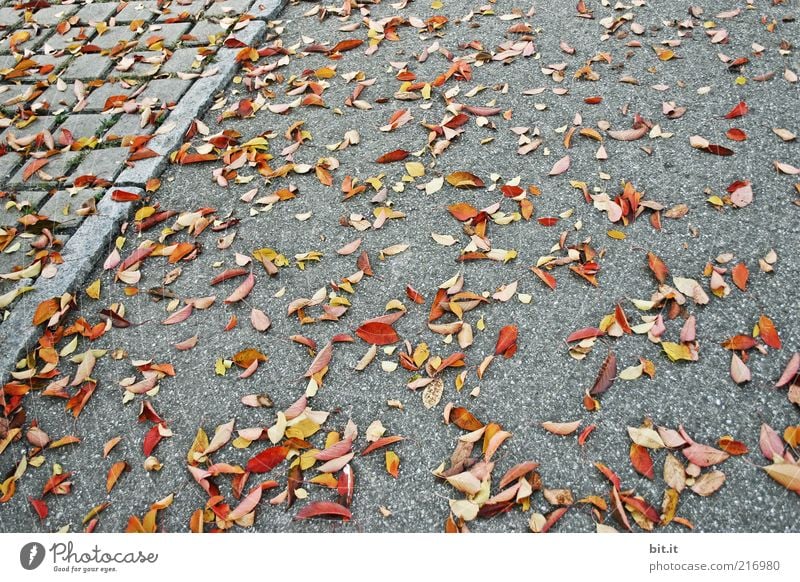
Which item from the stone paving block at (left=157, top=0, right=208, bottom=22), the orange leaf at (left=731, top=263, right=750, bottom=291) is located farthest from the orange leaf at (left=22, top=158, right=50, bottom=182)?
the orange leaf at (left=731, top=263, right=750, bottom=291)

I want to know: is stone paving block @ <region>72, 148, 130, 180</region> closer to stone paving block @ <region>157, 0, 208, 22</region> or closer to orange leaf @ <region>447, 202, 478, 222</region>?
stone paving block @ <region>157, 0, 208, 22</region>

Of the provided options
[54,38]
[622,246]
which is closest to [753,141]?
[622,246]

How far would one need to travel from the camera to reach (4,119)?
12.1ft

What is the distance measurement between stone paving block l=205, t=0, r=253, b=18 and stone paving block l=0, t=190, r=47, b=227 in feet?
6.28

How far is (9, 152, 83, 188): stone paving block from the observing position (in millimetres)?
3246

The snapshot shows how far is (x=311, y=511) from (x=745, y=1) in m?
3.86

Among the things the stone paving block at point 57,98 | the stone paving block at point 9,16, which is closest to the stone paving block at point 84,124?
the stone paving block at point 57,98

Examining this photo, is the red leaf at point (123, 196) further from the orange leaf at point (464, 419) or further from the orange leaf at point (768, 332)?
the orange leaf at point (768, 332)

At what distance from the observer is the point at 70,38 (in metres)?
4.38

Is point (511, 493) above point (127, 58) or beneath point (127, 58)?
beneath
